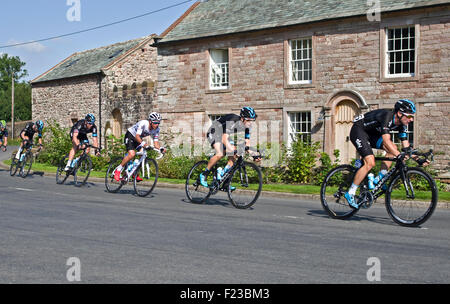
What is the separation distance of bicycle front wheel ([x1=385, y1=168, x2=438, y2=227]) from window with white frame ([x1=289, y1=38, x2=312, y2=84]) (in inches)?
545

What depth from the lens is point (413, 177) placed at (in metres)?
9.11

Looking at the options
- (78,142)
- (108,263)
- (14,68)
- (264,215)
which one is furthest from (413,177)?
(14,68)

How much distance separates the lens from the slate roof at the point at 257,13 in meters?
21.2

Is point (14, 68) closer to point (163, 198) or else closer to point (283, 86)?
point (283, 86)

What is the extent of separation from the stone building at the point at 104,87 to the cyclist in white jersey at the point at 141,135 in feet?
53.4

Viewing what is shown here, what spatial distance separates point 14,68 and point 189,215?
10587 cm

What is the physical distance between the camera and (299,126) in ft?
76.3

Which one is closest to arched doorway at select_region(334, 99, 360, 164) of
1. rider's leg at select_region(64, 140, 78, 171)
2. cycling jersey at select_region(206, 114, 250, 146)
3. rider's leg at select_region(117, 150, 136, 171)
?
rider's leg at select_region(64, 140, 78, 171)

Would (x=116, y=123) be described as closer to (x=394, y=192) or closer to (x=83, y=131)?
(x=83, y=131)

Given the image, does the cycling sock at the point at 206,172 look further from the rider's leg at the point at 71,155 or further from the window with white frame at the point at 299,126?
the window with white frame at the point at 299,126

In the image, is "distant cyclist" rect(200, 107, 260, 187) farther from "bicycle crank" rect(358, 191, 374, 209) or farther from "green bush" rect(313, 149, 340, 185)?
"green bush" rect(313, 149, 340, 185)

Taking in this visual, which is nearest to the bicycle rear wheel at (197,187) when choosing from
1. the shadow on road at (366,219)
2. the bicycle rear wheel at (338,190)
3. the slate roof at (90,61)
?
the shadow on road at (366,219)

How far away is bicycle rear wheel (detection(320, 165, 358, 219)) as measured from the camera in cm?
966

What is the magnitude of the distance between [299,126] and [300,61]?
2598mm
